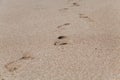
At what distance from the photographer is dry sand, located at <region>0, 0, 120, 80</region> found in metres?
2.91

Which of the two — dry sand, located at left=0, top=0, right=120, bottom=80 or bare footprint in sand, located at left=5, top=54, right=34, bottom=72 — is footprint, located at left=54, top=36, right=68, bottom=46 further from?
bare footprint in sand, located at left=5, top=54, right=34, bottom=72

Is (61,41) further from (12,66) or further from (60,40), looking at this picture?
(12,66)

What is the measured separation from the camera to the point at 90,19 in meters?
4.43

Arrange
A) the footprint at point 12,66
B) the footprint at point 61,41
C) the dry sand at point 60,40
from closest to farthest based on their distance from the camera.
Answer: the dry sand at point 60,40
the footprint at point 12,66
the footprint at point 61,41

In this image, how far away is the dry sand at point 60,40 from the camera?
291cm

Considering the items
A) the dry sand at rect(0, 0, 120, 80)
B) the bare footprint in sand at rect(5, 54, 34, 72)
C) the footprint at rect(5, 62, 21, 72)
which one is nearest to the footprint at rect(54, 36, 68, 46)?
the dry sand at rect(0, 0, 120, 80)

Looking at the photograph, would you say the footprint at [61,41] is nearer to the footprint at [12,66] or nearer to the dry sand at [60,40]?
the dry sand at [60,40]

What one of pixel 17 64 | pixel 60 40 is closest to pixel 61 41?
pixel 60 40

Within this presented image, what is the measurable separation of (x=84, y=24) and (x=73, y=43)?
71cm

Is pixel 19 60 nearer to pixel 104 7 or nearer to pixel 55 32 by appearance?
pixel 55 32

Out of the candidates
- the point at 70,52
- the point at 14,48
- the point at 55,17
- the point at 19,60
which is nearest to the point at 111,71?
the point at 70,52

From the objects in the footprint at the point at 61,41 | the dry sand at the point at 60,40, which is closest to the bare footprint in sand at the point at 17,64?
the dry sand at the point at 60,40

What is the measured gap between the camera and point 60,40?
3691 millimetres

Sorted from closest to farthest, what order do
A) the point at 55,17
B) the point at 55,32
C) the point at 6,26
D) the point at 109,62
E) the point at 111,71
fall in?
the point at 111,71, the point at 109,62, the point at 55,32, the point at 6,26, the point at 55,17
